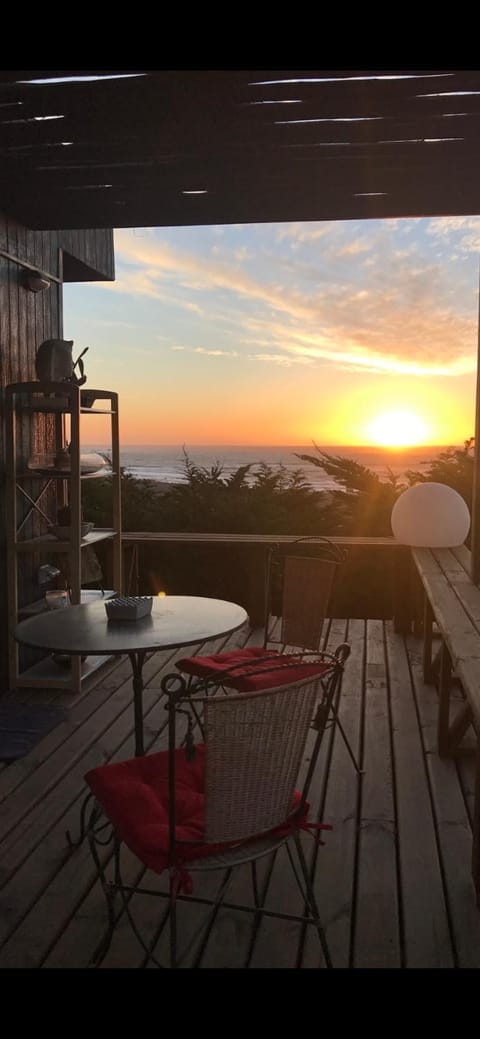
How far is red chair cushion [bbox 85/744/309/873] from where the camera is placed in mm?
1675

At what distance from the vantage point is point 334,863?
2406 mm

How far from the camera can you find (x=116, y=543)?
16.3ft

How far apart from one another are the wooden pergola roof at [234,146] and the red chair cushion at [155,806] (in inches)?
88.3

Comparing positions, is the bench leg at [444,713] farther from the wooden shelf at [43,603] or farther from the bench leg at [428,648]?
the wooden shelf at [43,603]

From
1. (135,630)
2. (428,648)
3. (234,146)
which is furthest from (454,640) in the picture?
(234,146)

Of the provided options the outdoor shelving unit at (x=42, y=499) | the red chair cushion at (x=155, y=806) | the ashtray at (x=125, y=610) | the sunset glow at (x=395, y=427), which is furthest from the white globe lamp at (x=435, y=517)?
the sunset glow at (x=395, y=427)

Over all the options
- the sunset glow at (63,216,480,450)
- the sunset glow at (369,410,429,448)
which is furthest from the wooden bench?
the sunset glow at (369,410,429,448)

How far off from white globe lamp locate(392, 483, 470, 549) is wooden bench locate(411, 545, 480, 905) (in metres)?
0.08

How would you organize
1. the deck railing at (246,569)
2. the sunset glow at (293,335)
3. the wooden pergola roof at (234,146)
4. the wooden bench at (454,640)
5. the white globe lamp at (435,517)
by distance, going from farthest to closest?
the sunset glow at (293,335)
the deck railing at (246,569)
the white globe lamp at (435,517)
the wooden pergola roof at (234,146)
the wooden bench at (454,640)

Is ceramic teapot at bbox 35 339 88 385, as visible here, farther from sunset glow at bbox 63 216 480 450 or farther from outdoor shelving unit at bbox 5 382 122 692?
sunset glow at bbox 63 216 480 450

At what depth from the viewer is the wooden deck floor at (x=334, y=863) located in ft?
6.47

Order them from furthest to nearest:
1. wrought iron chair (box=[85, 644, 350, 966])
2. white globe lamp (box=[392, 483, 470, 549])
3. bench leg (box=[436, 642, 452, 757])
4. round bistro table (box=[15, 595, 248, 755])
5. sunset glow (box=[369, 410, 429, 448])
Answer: sunset glow (box=[369, 410, 429, 448]), white globe lamp (box=[392, 483, 470, 549]), bench leg (box=[436, 642, 452, 757]), round bistro table (box=[15, 595, 248, 755]), wrought iron chair (box=[85, 644, 350, 966])
